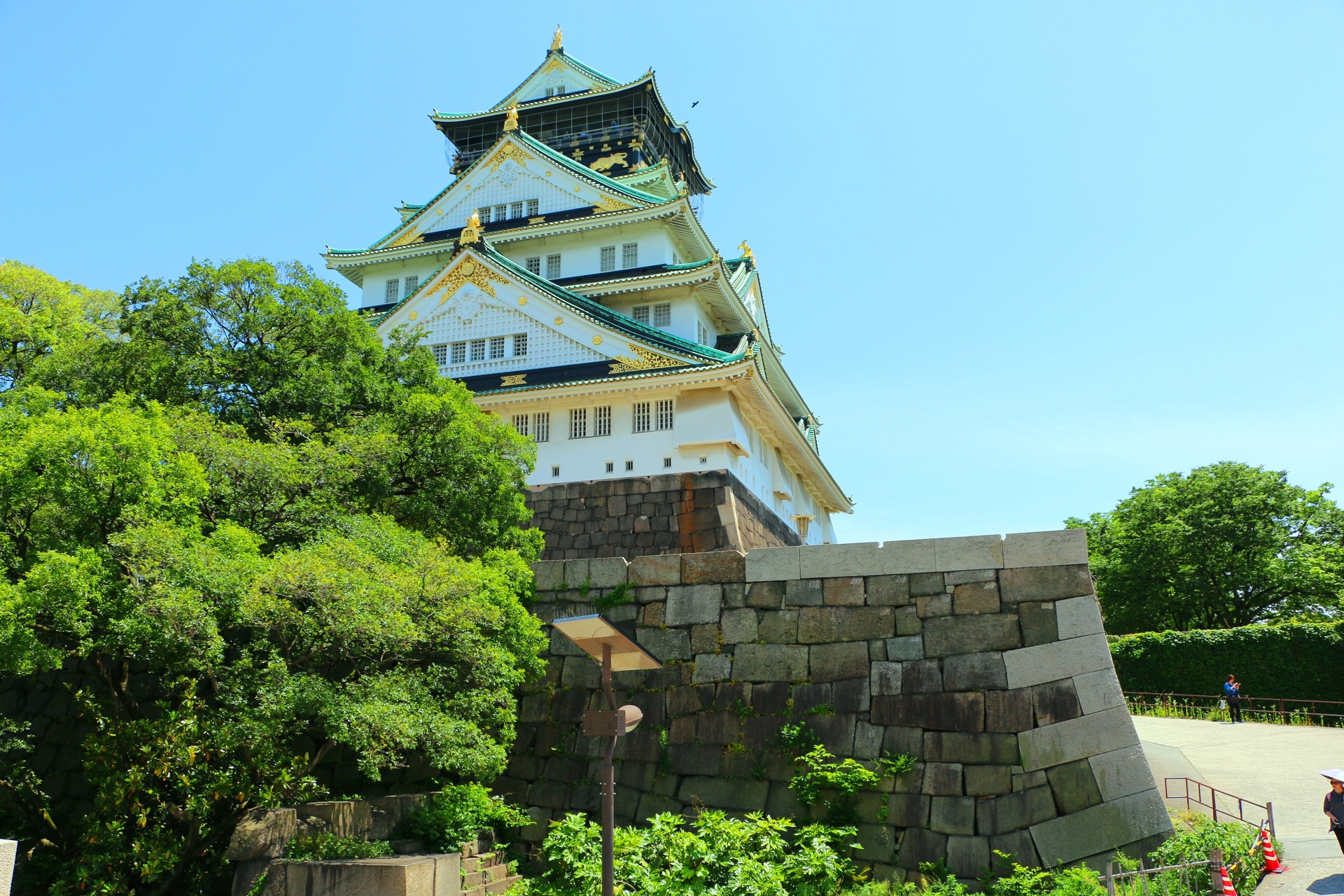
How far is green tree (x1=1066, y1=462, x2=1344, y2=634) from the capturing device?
3045 centimetres

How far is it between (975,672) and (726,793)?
326 centimetres

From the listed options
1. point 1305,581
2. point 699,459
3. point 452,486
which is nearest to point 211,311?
point 452,486

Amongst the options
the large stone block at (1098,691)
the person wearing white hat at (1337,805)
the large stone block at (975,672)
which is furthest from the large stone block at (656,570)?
the person wearing white hat at (1337,805)

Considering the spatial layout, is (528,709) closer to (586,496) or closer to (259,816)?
(259,816)

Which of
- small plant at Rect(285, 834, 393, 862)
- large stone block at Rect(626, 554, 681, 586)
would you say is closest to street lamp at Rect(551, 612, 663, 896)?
small plant at Rect(285, 834, 393, 862)

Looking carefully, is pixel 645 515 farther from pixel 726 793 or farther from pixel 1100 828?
pixel 1100 828

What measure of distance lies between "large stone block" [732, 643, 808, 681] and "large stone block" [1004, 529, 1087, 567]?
2.74 meters

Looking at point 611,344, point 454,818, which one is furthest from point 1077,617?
point 611,344

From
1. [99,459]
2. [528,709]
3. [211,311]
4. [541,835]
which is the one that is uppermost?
[211,311]

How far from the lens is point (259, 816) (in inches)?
379

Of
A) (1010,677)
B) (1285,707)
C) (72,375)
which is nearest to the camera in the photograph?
(1010,677)

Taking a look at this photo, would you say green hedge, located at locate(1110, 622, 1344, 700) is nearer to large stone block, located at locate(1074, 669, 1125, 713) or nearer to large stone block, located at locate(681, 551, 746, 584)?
large stone block, located at locate(1074, 669, 1125, 713)

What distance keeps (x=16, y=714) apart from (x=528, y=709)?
7.43m

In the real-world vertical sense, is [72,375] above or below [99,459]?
above
